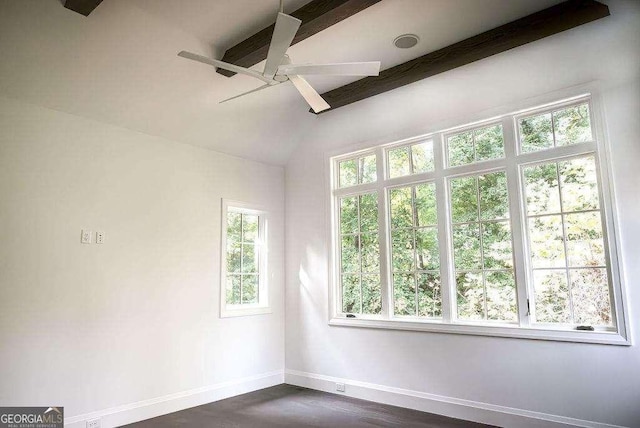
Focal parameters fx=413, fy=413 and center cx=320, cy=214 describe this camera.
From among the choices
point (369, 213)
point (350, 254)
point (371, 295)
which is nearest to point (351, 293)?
point (371, 295)

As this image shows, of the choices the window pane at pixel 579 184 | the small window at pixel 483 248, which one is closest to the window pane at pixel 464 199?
the small window at pixel 483 248

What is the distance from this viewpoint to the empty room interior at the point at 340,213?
3.25 m

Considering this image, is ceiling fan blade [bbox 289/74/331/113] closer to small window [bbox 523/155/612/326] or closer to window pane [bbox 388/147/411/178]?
window pane [bbox 388/147/411/178]

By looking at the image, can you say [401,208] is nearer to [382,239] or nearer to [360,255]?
[382,239]

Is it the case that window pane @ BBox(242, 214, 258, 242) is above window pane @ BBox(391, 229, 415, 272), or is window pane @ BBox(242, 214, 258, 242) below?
above

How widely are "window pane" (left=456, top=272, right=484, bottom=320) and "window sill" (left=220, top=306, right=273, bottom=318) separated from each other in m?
2.41

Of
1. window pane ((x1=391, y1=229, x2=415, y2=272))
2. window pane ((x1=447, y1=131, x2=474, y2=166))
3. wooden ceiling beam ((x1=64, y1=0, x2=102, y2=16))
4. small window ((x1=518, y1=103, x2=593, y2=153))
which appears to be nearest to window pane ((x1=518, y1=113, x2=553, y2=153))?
small window ((x1=518, y1=103, x2=593, y2=153))

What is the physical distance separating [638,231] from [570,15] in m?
1.80

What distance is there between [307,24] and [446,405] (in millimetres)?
3608

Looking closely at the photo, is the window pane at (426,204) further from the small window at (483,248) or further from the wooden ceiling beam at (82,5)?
the wooden ceiling beam at (82,5)

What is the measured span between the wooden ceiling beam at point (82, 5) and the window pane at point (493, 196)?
3.53 m

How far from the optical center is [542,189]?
3.68 m

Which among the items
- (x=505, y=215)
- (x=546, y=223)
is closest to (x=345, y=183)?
(x=505, y=215)

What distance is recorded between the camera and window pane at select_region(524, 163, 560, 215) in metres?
3.62
